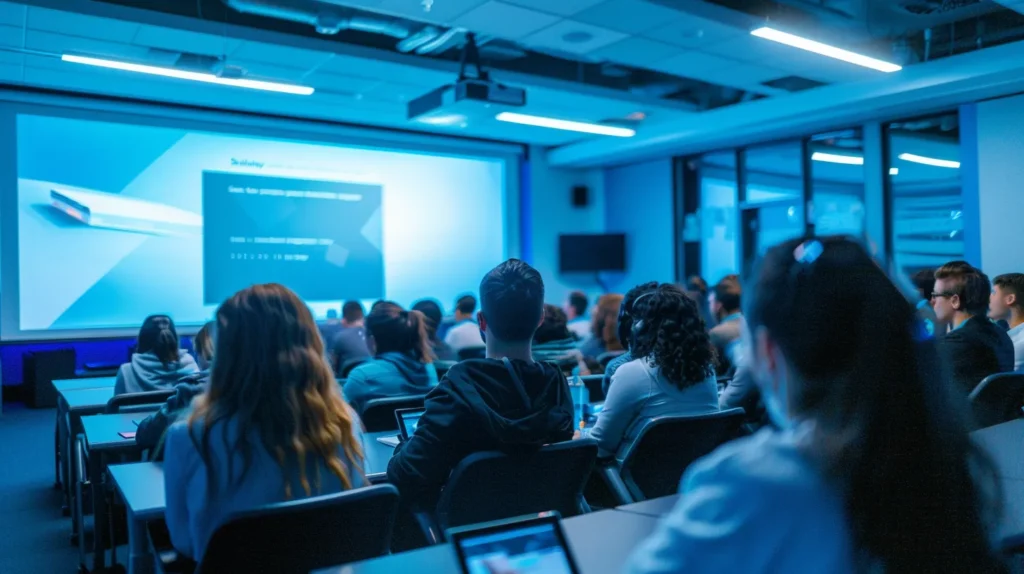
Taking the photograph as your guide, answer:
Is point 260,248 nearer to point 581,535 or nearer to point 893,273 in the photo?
point 581,535

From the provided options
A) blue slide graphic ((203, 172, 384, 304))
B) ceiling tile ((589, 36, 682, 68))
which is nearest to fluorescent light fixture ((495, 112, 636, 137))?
blue slide graphic ((203, 172, 384, 304))

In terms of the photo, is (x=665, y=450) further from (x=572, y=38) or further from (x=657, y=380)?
(x=572, y=38)

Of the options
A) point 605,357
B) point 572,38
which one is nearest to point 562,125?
point 572,38

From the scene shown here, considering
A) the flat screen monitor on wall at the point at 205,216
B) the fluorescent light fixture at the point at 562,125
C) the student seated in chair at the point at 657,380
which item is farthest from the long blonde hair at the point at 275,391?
the fluorescent light fixture at the point at 562,125

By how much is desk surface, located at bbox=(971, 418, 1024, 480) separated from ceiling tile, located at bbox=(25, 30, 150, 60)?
642 centimetres

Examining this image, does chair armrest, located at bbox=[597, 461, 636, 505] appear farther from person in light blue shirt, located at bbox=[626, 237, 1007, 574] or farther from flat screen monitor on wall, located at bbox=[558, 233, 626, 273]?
flat screen monitor on wall, located at bbox=[558, 233, 626, 273]

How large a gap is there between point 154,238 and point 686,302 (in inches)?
269

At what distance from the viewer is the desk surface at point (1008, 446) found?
70.3 inches

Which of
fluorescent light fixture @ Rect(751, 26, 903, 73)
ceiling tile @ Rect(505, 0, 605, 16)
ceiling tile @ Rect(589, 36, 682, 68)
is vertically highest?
ceiling tile @ Rect(589, 36, 682, 68)

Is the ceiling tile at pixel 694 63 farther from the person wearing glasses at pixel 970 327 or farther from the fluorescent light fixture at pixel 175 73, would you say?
the person wearing glasses at pixel 970 327

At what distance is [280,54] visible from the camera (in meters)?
6.54

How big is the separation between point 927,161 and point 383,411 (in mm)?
7050

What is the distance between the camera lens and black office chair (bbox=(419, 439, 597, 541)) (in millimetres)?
1994

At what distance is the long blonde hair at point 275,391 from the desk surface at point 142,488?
33 centimetres
